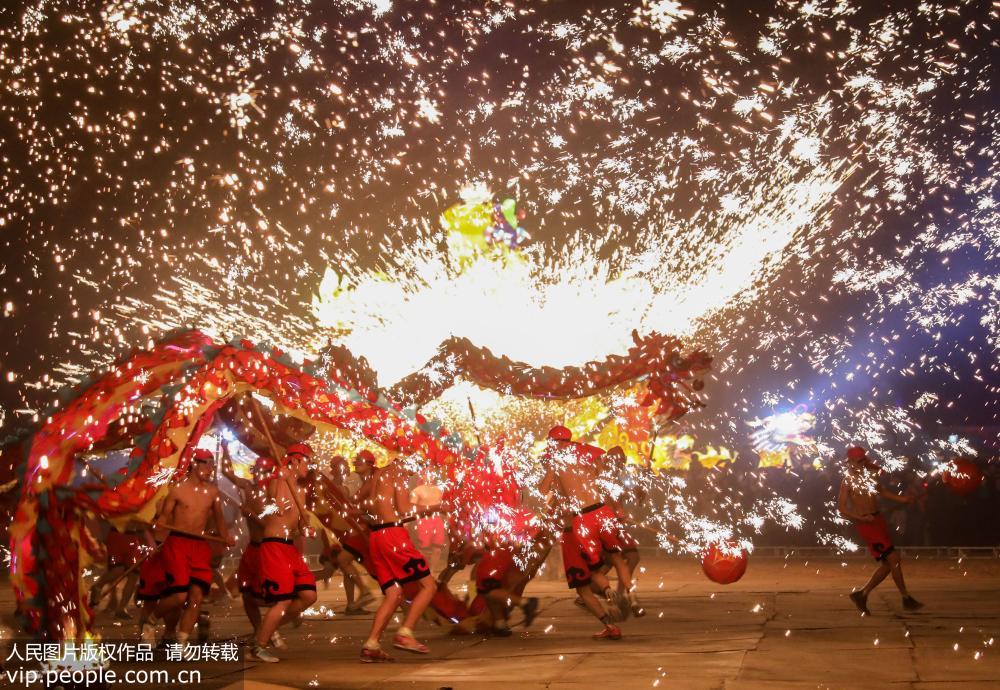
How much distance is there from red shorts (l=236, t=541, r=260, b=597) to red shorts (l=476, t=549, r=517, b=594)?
1769 mm

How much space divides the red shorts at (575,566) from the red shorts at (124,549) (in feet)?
14.4

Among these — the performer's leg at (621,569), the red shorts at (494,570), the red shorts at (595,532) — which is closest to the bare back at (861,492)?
the performer's leg at (621,569)

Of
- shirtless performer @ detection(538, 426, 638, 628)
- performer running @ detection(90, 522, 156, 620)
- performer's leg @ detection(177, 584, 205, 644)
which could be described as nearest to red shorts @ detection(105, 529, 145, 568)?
performer running @ detection(90, 522, 156, 620)

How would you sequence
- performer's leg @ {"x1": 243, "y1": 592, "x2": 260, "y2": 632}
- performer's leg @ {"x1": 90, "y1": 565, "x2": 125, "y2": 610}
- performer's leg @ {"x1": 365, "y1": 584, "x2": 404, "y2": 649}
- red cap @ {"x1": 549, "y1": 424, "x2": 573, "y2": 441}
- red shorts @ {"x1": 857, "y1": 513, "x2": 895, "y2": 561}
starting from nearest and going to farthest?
1. performer's leg @ {"x1": 365, "y1": 584, "x2": 404, "y2": 649}
2. performer's leg @ {"x1": 243, "y1": 592, "x2": 260, "y2": 632}
3. red cap @ {"x1": 549, "y1": 424, "x2": 573, "y2": 441}
4. red shorts @ {"x1": 857, "y1": 513, "x2": 895, "y2": 561}
5. performer's leg @ {"x1": 90, "y1": 565, "x2": 125, "y2": 610}

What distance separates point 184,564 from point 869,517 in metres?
5.85

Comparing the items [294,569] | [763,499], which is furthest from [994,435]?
[294,569]

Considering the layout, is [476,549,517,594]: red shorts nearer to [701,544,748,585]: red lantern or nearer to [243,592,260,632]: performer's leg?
[701,544,748,585]: red lantern

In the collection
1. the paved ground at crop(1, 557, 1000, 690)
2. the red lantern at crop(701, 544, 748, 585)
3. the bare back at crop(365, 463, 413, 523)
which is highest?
the bare back at crop(365, 463, 413, 523)

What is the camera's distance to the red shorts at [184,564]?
696 centimetres

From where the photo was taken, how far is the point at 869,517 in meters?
8.53

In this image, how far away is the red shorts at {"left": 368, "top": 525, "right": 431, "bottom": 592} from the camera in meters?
6.69

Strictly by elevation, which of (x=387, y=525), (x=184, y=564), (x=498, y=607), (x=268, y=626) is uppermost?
(x=387, y=525)

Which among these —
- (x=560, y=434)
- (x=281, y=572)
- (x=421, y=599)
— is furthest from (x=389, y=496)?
(x=560, y=434)

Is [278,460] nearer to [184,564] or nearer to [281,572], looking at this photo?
[281,572]
